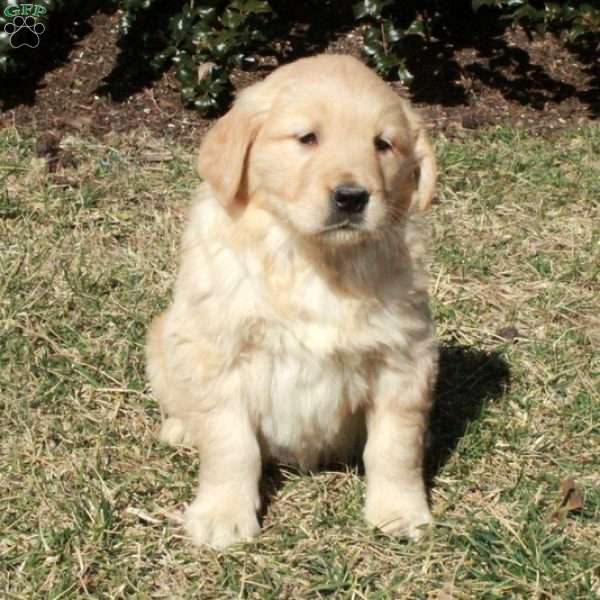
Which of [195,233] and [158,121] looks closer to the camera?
[195,233]

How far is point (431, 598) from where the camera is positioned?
2.92m

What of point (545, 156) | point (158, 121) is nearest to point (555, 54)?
point (545, 156)

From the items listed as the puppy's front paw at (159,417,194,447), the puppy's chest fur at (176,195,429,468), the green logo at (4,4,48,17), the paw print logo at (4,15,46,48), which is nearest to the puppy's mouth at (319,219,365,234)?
the puppy's chest fur at (176,195,429,468)

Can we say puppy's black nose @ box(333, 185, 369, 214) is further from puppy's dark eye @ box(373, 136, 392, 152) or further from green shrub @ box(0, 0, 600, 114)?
green shrub @ box(0, 0, 600, 114)

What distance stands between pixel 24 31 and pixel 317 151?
3759mm

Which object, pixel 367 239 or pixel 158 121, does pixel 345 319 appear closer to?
pixel 367 239

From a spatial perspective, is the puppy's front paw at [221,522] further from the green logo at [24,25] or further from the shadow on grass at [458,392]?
the green logo at [24,25]

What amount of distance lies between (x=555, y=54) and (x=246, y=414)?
14.9 ft

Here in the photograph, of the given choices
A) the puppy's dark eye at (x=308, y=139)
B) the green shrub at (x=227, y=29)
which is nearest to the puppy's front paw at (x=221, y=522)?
the puppy's dark eye at (x=308, y=139)

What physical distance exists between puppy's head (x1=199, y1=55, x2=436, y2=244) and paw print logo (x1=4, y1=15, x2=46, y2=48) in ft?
10.9

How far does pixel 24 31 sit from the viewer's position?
5.99 meters

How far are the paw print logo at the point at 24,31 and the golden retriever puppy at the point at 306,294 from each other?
320cm

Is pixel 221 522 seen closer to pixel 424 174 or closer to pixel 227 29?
pixel 424 174

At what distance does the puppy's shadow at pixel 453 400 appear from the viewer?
11.4 ft
